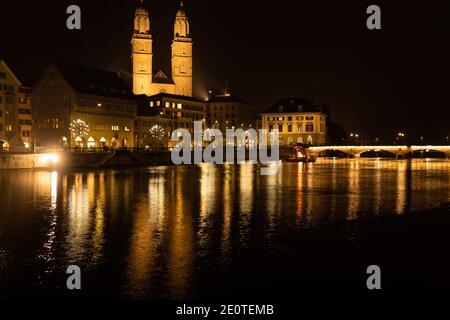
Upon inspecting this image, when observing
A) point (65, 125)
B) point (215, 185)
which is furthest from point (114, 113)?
point (215, 185)

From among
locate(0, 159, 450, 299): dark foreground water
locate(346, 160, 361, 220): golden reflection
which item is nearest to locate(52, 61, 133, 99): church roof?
locate(346, 160, 361, 220): golden reflection

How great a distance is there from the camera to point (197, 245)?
1778cm

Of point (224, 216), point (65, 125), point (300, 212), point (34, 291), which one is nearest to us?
point (34, 291)

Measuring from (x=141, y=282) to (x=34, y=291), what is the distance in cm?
250

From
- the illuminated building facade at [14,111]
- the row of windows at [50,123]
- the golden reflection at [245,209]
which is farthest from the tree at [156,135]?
the golden reflection at [245,209]

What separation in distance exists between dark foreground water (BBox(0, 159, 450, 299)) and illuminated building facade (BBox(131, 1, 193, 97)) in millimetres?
116497

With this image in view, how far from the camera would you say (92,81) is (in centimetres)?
9862

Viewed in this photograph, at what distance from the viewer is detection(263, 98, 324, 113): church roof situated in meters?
148

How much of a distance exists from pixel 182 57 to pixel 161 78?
31.3 ft

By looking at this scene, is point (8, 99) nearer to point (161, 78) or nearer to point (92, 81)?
point (92, 81)

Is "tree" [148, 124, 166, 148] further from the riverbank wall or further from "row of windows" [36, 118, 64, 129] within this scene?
"row of windows" [36, 118, 64, 129]

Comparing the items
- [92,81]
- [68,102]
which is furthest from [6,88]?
[92,81]

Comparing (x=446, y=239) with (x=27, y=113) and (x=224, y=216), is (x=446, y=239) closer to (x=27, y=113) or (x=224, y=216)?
(x=224, y=216)

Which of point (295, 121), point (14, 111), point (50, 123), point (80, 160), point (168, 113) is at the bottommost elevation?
point (80, 160)
